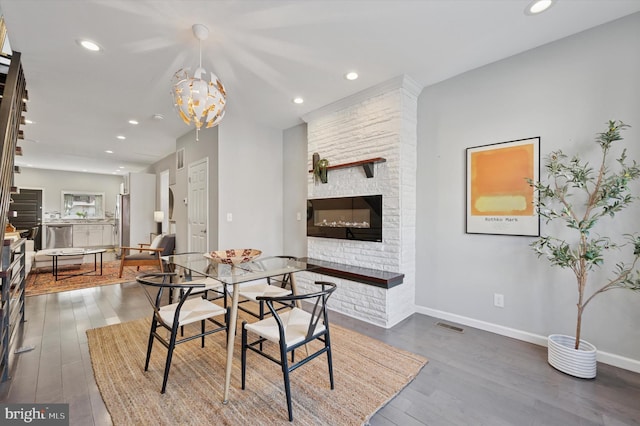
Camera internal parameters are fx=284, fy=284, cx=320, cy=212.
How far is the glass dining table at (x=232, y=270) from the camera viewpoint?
1857 millimetres

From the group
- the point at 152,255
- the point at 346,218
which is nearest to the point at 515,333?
the point at 346,218

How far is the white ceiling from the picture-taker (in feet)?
6.68

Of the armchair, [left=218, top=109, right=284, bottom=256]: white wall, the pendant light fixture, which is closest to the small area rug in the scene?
the armchair

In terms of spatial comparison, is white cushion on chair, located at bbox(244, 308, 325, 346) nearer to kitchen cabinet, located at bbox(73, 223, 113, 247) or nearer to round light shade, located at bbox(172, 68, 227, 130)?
round light shade, located at bbox(172, 68, 227, 130)

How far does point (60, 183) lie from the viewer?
9156 mm

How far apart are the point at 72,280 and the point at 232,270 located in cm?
438

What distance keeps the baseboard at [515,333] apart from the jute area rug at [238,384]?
0.95 metres

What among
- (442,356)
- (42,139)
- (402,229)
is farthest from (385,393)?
(42,139)

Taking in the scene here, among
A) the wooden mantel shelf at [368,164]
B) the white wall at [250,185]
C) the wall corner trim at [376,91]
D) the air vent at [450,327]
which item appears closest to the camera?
the air vent at [450,327]

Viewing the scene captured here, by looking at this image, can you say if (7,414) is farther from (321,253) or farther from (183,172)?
(183,172)

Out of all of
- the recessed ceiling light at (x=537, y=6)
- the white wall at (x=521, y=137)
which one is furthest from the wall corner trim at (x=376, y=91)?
the recessed ceiling light at (x=537, y=6)

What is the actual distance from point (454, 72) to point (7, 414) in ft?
14.2

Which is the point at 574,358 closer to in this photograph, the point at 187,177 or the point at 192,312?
the point at 192,312

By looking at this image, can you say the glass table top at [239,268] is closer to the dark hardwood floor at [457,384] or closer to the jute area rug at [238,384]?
the jute area rug at [238,384]
